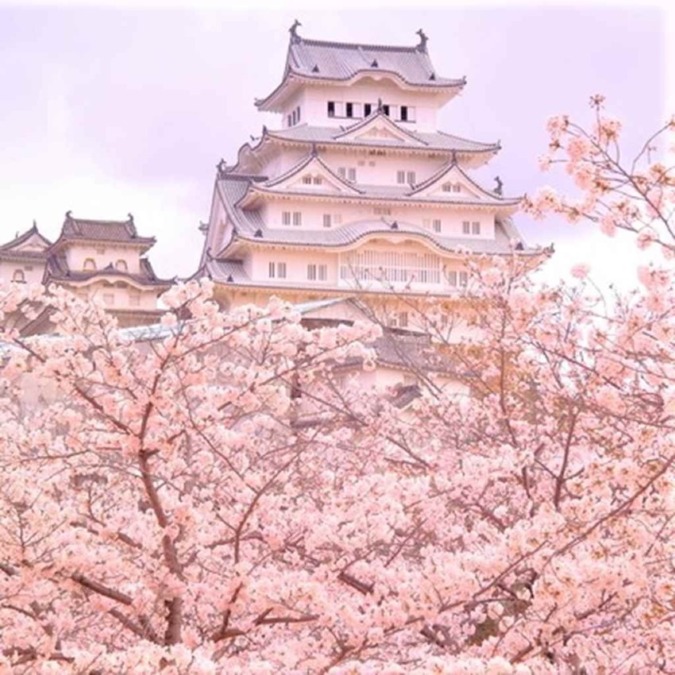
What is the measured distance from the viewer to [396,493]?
7859 millimetres

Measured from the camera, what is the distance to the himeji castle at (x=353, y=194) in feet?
134

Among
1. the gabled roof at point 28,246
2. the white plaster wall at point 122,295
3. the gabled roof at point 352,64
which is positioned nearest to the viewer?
the gabled roof at point 352,64

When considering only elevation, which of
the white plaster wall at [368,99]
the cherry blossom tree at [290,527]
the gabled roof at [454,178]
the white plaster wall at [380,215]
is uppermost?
the white plaster wall at [368,99]

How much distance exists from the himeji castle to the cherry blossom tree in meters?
30.5

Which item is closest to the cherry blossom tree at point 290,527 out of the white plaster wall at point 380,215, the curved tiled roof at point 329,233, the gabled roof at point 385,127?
the curved tiled roof at point 329,233

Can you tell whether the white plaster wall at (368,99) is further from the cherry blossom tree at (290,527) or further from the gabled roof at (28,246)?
the cherry blossom tree at (290,527)

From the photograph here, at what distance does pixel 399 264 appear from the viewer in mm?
41688

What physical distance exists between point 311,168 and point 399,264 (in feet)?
14.2

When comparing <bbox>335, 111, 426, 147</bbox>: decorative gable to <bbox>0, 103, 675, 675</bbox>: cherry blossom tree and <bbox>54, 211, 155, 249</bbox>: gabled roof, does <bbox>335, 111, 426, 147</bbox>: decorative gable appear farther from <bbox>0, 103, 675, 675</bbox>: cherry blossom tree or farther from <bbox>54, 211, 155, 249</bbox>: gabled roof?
<bbox>0, 103, 675, 675</bbox>: cherry blossom tree

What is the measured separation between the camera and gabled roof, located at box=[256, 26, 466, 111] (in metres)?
44.6

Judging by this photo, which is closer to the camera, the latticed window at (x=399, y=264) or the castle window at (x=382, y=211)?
the latticed window at (x=399, y=264)

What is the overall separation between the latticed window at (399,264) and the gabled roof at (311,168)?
225 cm

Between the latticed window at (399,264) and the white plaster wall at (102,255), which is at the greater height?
the white plaster wall at (102,255)

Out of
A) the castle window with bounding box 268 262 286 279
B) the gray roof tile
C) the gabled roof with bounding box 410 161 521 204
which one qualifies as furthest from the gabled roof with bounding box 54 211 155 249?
the gabled roof with bounding box 410 161 521 204
